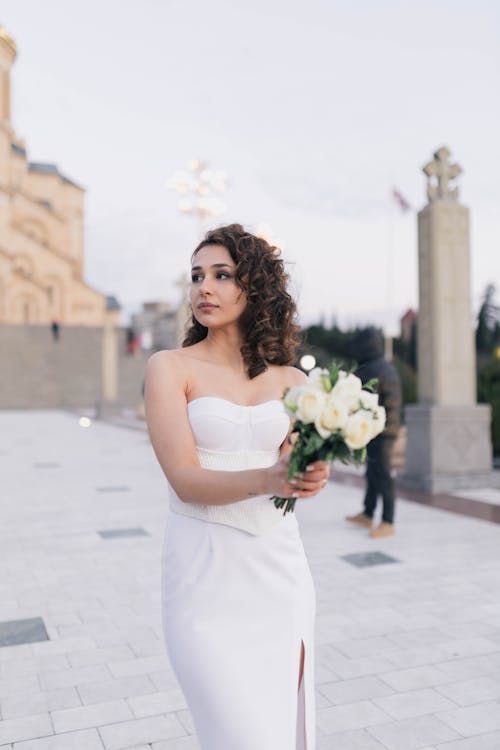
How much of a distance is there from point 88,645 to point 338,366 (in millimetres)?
3255

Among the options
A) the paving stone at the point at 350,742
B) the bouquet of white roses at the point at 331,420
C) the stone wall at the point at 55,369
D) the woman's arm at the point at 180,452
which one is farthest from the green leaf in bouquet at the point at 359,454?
the stone wall at the point at 55,369

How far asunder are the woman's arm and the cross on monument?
9422 millimetres

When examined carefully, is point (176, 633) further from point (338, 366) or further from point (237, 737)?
point (338, 366)

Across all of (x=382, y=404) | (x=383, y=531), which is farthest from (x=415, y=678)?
(x=382, y=404)

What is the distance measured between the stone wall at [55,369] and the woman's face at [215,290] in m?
40.9

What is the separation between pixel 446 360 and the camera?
1030cm

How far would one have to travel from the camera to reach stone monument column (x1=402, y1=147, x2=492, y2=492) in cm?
1017

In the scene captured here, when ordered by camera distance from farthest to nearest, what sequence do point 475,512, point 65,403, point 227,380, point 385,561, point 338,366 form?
1. point 65,403
2. point 475,512
3. point 385,561
4. point 227,380
5. point 338,366

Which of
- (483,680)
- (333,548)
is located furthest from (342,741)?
(333,548)

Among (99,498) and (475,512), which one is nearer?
(475,512)

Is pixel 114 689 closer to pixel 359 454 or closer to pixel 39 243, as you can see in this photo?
pixel 359 454

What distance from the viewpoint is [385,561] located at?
6.26 meters

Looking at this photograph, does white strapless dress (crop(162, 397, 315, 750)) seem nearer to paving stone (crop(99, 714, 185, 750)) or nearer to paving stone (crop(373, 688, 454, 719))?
paving stone (crop(99, 714, 185, 750))

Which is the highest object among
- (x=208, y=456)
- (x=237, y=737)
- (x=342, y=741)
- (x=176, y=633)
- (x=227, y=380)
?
(x=227, y=380)
